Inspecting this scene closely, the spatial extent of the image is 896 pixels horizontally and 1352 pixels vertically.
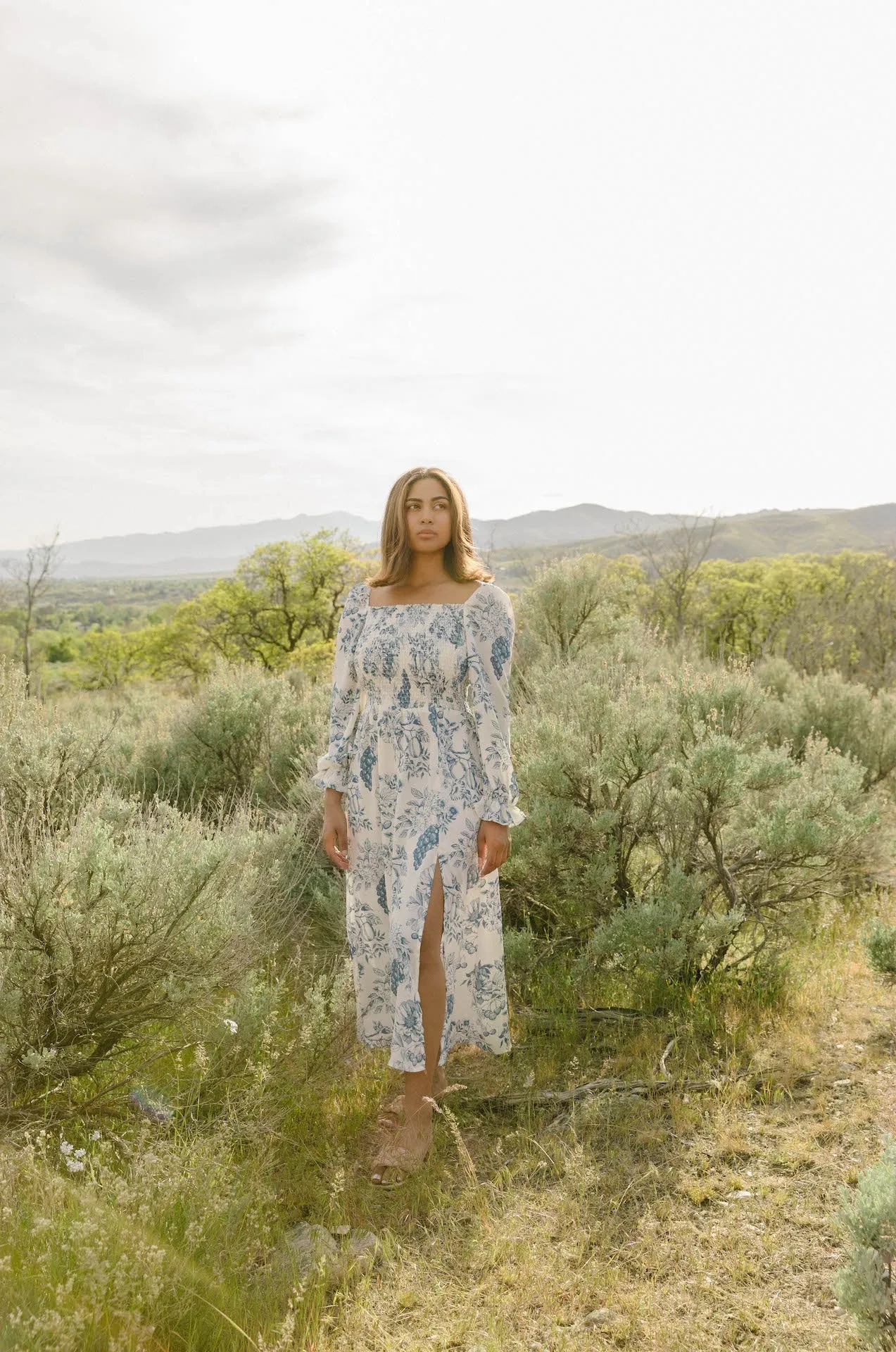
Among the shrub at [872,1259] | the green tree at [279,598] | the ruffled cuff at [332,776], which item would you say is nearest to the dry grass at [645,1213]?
the shrub at [872,1259]

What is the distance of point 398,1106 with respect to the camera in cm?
312

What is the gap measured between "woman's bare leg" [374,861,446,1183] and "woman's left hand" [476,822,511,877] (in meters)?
0.16

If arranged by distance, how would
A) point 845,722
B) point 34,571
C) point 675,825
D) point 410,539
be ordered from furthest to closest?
point 34,571 → point 845,722 → point 675,825 → point 410,539

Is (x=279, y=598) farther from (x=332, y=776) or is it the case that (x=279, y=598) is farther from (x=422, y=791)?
(x=422, y=791)

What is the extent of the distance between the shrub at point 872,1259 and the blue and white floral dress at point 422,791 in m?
1.44

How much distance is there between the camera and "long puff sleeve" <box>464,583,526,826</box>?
2902 mm

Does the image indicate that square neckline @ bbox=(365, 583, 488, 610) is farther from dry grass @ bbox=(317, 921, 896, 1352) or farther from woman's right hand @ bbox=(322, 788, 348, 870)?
dry grass @ bbox=(317, 921, 896, 1352)

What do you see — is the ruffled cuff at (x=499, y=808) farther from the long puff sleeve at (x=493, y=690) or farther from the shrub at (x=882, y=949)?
the shrub at (x=882, y=949)

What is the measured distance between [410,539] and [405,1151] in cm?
213

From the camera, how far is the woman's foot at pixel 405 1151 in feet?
9.14

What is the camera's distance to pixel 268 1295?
6.97 feet

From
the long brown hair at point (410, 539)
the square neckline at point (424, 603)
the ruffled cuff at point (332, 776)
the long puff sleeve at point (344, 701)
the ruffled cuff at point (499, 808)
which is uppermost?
the long brown hair at point (410, 539)

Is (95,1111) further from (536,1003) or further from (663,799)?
(663,799)

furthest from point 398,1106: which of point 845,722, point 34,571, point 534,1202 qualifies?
point 34,571
